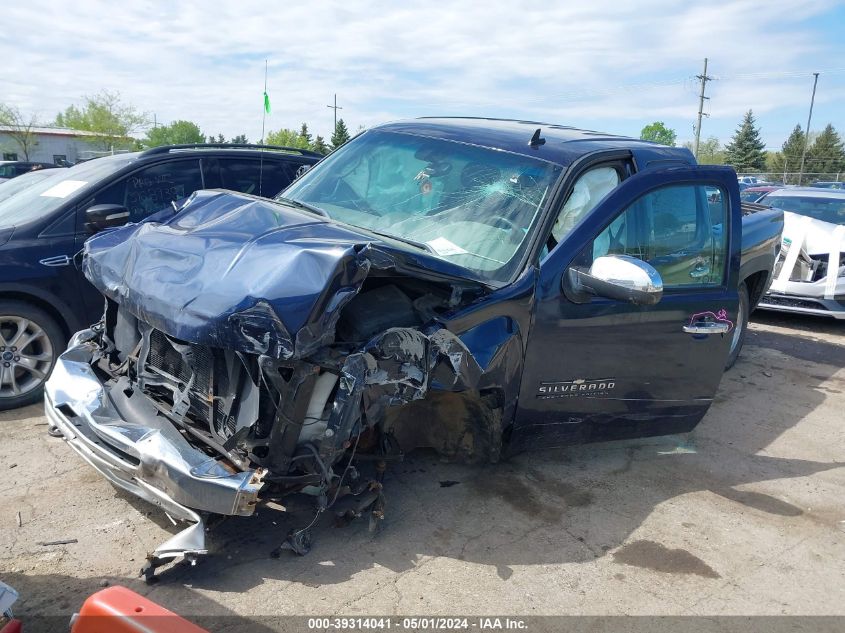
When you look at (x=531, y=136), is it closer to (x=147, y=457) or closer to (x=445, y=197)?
(x=445, y=197)

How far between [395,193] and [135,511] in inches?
87.2

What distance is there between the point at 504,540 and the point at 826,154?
73.8 metres

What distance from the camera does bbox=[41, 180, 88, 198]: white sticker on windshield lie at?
519 centimetres

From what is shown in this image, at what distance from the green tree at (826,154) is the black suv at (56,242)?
231 feet

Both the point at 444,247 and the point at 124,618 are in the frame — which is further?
the point at 444,247

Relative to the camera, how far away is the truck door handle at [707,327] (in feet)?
13.3

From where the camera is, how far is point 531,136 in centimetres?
416

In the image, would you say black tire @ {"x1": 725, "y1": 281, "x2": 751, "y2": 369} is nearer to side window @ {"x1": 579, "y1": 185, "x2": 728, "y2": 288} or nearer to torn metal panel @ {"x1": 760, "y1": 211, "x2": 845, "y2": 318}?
torn metal panel @ {"x1": 760, "y1": 211, "x2": 845, "y2": 318}

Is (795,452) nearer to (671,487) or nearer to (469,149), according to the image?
(671,487)

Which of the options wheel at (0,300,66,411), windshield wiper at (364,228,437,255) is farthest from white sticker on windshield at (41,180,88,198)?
windshield wiper at (364,228,437,255)

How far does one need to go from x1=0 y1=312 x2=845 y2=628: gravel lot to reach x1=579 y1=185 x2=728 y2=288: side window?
1310 mm

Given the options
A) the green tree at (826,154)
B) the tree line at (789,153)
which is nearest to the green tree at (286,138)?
the tree line at (789,153)

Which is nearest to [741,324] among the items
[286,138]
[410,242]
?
[410,242]

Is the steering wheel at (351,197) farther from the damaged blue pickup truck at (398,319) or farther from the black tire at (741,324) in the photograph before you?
the black tire at (741,324)
